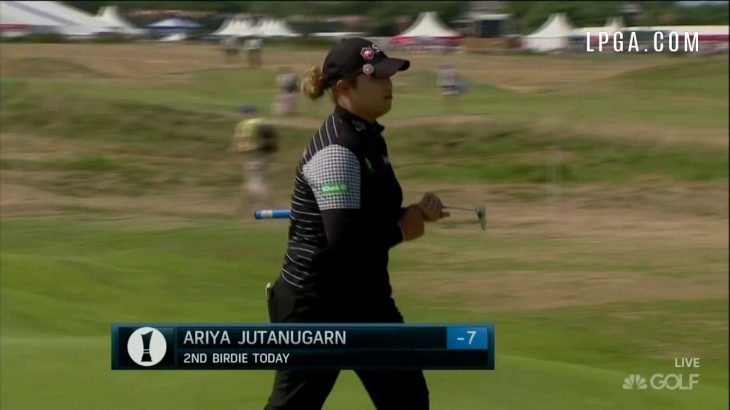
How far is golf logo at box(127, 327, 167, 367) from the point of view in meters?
4.69

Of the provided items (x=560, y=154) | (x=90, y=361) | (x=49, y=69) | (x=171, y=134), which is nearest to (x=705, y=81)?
(x=560, y=154)

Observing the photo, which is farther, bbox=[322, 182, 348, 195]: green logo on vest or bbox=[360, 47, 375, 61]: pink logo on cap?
bbox=[360, 47, 375, 61]: pink logo on cap

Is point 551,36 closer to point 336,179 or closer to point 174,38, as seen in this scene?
point 174,38

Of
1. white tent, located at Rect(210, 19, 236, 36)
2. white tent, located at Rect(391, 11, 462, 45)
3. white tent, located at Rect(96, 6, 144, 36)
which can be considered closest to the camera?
white tent, located at Rect(391, 11, 462, 45)

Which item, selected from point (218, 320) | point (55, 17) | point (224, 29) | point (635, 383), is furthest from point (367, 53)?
point (224, 29)

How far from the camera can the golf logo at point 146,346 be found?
4.69 metres

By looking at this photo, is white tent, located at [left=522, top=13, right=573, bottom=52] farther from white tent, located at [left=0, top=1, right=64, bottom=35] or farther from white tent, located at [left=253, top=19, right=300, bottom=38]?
white tent, located at [left=0, top=1, right=64, bottom=35]

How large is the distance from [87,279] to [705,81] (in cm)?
1571

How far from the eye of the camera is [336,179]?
3.82m

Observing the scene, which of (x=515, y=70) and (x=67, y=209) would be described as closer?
(x=67, y=209)

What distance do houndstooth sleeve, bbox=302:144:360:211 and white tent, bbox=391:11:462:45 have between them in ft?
56.4

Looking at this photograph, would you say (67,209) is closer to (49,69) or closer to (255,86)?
(49,69)

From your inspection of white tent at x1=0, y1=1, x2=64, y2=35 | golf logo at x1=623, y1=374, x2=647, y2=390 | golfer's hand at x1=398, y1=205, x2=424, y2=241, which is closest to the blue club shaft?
golfer's hand at x1=398, y1=205, x2=424, y2=241

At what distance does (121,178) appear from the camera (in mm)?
20000
